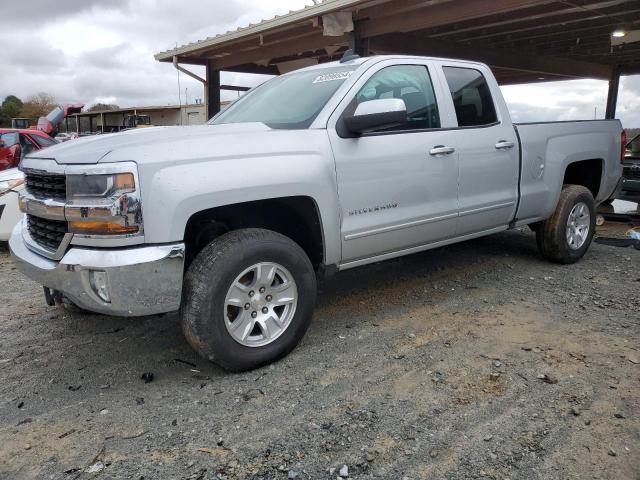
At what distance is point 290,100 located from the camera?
4008mm

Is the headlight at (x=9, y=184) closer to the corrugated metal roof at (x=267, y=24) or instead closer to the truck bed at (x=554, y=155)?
the corrugated metal roof at (x=267, y=24)

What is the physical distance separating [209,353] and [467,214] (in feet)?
8.16

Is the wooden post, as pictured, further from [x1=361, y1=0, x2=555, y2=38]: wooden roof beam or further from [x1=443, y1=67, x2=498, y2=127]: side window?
[x1=443, y1=67, x2=498, y2=127]: side window

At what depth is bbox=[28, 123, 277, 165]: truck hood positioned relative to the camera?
9.22 ft

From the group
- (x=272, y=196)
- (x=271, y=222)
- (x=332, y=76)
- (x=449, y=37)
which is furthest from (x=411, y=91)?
(x=449, y=37)

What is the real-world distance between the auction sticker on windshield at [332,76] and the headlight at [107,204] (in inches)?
72.0

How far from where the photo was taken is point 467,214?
173 inches

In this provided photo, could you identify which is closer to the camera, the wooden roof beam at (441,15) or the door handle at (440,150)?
the door handle at (440,150)

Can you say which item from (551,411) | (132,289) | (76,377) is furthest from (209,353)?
(551,411)

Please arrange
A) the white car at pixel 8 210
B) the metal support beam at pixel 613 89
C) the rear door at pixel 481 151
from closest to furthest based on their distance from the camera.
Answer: the rear door at pixel 481 151, the white car at pixel 8 210, the metal support beam at pixel 613 89

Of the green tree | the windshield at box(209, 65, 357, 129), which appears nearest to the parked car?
the windshield at box(209, 65, 357, 129)

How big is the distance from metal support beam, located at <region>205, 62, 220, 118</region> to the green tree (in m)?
68.8

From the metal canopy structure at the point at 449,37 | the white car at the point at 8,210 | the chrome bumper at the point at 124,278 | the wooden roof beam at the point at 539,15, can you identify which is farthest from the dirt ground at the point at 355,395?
the wooden roof beam at the point at 539,15

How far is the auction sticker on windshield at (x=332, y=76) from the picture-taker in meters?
3.85
